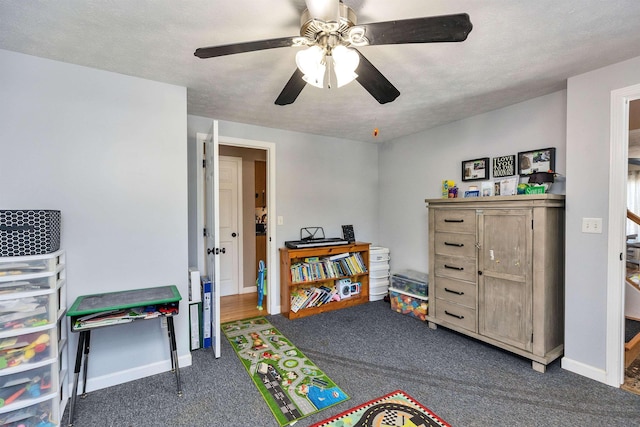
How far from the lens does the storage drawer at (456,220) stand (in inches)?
110

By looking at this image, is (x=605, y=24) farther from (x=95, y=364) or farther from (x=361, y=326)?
(x=95, y=364)

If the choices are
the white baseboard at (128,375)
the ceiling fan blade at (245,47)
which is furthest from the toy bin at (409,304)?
the ceiling fan blade at (245,47)

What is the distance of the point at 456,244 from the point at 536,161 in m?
1.04

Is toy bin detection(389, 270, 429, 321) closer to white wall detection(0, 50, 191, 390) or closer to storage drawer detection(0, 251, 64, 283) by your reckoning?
white wall detection(0, 50, 191, 390)

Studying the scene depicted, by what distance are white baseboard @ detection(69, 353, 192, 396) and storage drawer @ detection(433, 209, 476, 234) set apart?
268cm

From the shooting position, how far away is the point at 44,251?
1725 millimetres

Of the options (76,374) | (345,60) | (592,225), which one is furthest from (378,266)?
(76,374)

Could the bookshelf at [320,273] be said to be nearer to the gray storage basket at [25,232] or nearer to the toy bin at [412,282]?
the toy bin at [412,282]

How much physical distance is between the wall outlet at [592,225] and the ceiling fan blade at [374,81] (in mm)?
1833

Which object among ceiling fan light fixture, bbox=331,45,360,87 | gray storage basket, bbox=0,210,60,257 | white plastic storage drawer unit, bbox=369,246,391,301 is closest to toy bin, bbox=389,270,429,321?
white plastic storage drawer unit, bbox=369,246,391,301

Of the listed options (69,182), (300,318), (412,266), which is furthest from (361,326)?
(69,182)

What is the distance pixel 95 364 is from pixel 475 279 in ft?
10.5

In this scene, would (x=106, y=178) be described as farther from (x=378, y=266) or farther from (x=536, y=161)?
(x=536, y=161)

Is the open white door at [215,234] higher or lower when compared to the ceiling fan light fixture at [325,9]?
lower
